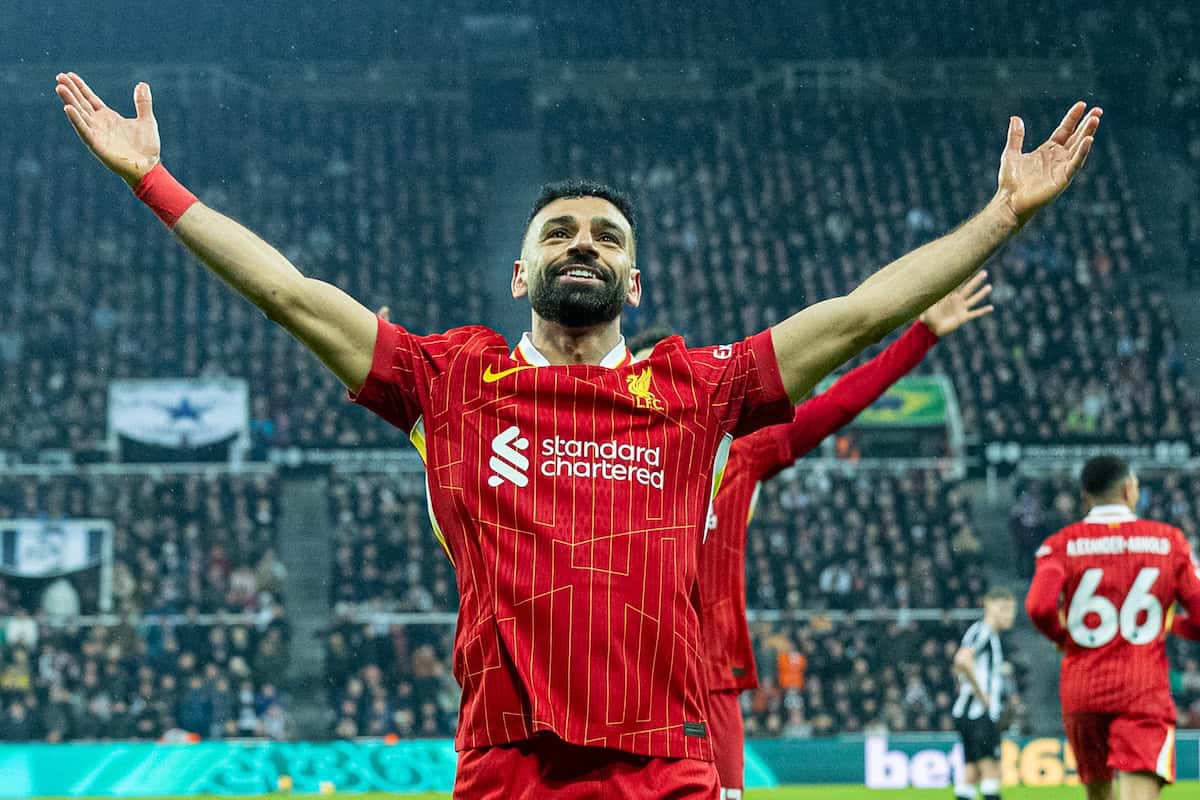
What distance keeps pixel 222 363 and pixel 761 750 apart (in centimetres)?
1206

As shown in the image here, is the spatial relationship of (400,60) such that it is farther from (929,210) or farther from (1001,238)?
(1001,238)

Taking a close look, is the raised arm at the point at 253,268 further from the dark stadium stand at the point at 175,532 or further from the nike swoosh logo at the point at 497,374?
the dark stadium stand at the point at 175,532

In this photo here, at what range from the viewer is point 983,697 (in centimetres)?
1180

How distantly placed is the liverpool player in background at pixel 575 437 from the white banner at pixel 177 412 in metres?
20.0

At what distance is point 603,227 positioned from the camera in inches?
135

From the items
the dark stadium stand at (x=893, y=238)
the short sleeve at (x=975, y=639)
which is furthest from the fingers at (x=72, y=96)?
the dark stadium stand at (x=893, y=238)

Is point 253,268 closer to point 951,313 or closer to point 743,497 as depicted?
point 951,313

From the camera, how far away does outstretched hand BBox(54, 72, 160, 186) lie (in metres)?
3.28

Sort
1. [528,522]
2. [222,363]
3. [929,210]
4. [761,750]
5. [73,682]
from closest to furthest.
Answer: [528,522], [761,750], [73,682], [222,363], [929,210]

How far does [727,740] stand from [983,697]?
6.84 metres

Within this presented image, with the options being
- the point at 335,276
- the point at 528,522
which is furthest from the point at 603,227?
the point at 335,276

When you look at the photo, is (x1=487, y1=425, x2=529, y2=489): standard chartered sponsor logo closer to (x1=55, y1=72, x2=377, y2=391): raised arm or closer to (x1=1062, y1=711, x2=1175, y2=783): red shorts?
(x1=55, y1=72, x2=377, y2=391): raised arm

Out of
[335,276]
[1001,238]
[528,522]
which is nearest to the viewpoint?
[528,522]

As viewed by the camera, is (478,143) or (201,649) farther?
(478,143)
